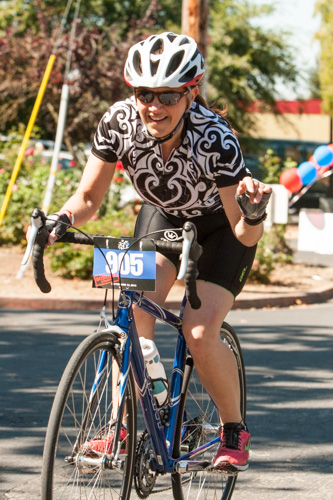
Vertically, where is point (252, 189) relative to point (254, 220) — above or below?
above

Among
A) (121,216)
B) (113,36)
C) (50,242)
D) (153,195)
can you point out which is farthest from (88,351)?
(113,36)

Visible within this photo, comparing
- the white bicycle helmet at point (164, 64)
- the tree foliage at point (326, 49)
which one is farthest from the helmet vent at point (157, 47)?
the tree foliage at point (326, 49)

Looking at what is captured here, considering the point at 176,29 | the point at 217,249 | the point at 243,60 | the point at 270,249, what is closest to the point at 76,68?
the point at 270,249

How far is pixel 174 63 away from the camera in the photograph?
3.49m

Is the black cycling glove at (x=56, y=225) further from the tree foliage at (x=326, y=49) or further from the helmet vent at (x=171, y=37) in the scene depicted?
the tree foliage at (x=326, y=49)

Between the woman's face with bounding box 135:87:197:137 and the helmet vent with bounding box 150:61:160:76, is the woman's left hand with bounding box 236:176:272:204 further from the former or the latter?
the helmet vent with bounding box 150:61:160:76

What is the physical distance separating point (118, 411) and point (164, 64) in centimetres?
131

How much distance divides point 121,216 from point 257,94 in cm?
1720

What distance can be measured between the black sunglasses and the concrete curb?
23.6 feet

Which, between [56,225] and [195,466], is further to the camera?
[195,466]

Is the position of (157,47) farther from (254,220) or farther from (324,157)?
A: (324,157)

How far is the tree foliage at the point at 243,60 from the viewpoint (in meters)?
27.9

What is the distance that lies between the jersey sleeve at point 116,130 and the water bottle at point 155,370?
768 millimetres

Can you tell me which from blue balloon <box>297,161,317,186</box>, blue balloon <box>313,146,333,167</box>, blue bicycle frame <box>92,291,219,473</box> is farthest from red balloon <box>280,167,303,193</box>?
blue bicycle frame <box>92,291,219,473</box>
